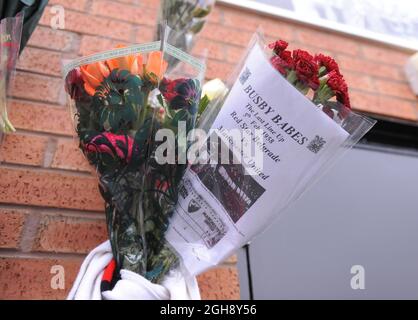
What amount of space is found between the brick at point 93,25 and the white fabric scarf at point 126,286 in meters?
0.76

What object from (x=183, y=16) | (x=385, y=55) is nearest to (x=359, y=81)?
(x=385, y=55)

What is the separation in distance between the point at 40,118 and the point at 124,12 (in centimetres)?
50

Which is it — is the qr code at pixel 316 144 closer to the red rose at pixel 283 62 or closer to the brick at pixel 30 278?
the red rose at pixel 283 62

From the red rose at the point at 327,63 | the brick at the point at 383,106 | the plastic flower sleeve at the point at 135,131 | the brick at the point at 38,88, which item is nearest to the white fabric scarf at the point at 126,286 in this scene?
the plastic flower sleeve at the point at 135,131

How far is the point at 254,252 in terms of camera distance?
99cm

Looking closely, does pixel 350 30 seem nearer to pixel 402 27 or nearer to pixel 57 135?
pixel 402 27

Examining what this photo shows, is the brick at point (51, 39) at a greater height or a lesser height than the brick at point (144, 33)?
lesser

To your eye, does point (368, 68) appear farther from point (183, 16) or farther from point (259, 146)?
point (259, 146)

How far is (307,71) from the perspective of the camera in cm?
53

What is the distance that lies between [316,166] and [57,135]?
69 cm

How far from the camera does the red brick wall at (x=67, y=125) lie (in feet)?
2.62

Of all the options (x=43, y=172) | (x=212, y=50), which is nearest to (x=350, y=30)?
(x=212, y=50)

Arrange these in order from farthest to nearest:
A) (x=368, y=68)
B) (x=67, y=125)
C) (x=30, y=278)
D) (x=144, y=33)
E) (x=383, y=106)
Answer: (x=368, y=68), (x=383, y=106), (x=144, y=33), (x=67, y=125), (x=30, y=278)

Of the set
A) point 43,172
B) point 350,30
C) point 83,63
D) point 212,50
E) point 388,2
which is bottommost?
point 43,172
